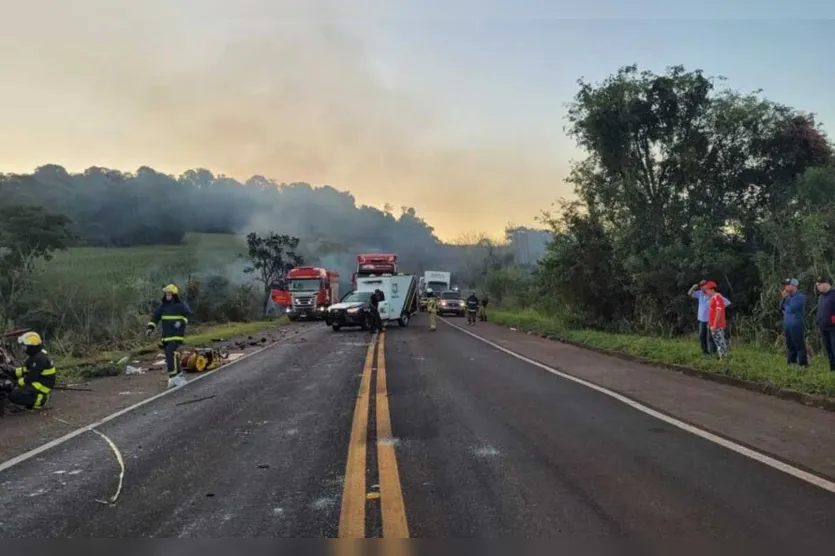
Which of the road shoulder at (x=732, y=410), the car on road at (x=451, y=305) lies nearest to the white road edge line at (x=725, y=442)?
the road shoulder at (x=732, y=410)

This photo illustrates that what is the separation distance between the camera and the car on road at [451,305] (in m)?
43.9

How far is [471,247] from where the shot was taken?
106 meters

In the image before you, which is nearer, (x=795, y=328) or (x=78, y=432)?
(x=78, y=432)

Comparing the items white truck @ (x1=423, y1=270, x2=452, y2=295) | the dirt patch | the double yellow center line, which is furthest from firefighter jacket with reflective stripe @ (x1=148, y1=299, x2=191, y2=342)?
white truck @ (x1=423, y1=270, x2=452, y2=295)

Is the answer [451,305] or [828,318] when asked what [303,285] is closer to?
[451,305]

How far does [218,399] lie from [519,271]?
4618 cm

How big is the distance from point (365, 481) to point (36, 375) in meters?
6.30

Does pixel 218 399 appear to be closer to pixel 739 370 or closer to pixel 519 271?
pixel 739 370

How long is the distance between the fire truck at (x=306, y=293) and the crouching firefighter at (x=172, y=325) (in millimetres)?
27290

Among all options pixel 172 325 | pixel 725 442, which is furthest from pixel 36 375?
pixel 725 442

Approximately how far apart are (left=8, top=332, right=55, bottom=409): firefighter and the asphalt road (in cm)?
144

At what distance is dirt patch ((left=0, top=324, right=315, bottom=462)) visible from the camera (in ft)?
24.5

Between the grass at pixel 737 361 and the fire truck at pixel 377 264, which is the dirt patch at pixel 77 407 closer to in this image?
the grass at pixel 737 361

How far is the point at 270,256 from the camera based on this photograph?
50.8m
